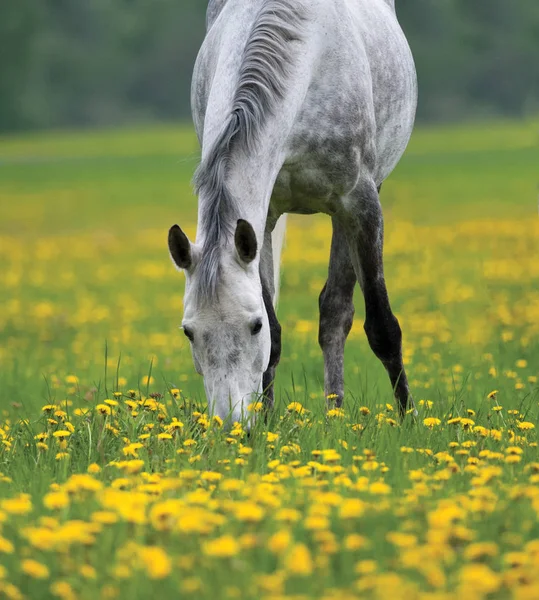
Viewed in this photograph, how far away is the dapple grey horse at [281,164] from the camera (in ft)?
14.0

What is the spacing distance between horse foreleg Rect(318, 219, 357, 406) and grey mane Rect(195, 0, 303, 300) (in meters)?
1.51

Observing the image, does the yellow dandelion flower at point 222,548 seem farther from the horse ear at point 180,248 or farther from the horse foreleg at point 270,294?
the horse foreleg at point 270,294

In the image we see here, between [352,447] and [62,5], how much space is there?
2935 inches

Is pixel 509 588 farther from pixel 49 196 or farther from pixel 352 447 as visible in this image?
pixel 49 196

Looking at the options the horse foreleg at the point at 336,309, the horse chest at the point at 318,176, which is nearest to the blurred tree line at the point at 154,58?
the horse foreleg at the point at 336,309

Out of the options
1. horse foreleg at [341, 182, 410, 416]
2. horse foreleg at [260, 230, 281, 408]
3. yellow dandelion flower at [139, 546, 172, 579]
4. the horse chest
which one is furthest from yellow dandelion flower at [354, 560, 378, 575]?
horse foreleg at [260, 230, 281, 408]

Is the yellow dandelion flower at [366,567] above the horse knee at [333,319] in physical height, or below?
below

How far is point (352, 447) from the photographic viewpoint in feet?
14.0

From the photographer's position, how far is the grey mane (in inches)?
170

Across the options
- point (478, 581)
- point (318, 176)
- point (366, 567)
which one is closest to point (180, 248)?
point (318, 176)

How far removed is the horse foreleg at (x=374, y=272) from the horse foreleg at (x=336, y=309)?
1.26 ft

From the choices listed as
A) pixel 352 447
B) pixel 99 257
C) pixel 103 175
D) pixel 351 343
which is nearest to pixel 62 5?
pixel 103 175

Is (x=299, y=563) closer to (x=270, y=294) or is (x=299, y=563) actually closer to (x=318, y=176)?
(x=318, y=176)

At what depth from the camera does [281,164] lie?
4.96 m
